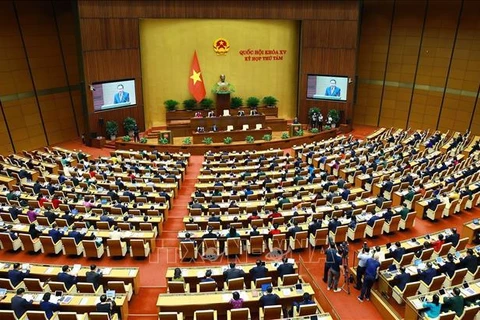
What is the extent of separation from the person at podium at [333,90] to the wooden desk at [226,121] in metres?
5.10

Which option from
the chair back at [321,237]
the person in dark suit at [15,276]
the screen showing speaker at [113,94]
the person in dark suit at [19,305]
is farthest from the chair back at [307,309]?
the screen showing speaker at [113,94]

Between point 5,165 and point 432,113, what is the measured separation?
24938 mm

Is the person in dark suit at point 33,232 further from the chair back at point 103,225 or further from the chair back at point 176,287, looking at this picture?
the chair back at point 176,287

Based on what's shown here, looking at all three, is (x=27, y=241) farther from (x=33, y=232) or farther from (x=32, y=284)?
(x=32, y=284)

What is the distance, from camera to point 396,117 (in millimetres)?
30125

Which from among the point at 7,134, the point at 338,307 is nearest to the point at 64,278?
the point at 338,307

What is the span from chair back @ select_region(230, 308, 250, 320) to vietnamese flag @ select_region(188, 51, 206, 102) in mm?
21836

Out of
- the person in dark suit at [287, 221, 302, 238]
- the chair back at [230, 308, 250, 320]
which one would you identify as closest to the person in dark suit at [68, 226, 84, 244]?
the chair back at [230, 308, 250, 320]

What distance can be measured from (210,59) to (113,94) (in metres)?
7.04

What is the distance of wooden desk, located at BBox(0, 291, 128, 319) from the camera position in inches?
380

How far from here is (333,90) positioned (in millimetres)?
29359

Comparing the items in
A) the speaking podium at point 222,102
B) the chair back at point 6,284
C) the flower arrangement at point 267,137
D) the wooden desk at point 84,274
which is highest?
the speaking podium at point 222,102

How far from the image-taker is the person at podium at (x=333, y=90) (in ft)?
95.9

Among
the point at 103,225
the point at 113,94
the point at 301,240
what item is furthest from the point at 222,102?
the point at 301,240
